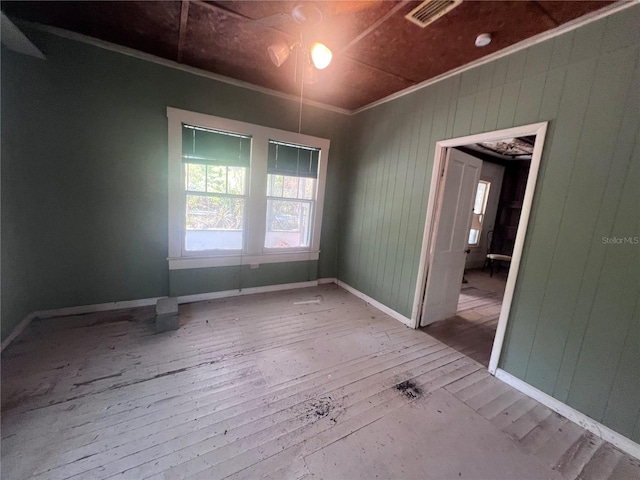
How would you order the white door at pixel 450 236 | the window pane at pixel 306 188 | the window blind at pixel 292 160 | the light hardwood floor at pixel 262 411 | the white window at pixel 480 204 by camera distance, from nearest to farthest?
1. the light hardwood floor at pixel 262 411
2. the white door at pixel 450 236
3. the window blind at pixel 292 160
4. the window pane at pixel 306 188
5. the white window at pixel 480 204

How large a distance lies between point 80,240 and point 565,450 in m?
4.56

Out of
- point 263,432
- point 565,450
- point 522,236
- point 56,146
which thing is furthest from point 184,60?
point 565,450

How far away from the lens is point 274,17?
1611mm

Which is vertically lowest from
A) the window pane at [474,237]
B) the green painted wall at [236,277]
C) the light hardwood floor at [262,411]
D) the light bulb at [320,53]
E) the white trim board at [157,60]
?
the light hardwood floor at [262,411]

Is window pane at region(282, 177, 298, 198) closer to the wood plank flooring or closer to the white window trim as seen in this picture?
the white window trim

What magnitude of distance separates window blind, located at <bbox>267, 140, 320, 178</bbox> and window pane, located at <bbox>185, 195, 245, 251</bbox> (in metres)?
0.70

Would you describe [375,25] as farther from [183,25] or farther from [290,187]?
[290,187]

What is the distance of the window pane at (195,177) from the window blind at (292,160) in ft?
2.81

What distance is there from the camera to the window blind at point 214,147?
122 inches

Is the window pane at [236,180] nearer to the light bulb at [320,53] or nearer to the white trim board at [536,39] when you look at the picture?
the light bulb at [320,53]

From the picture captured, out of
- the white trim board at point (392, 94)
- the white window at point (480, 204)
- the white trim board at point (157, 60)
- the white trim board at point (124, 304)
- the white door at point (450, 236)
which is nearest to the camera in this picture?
the white trim board at point (392, 94)

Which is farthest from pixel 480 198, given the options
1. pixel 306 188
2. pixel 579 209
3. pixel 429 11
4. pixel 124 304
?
pixel 124 304

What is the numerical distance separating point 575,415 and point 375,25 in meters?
3.32

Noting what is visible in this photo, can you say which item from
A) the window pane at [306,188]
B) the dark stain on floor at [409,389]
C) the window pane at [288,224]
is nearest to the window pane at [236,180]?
the window pane at [288,224]
